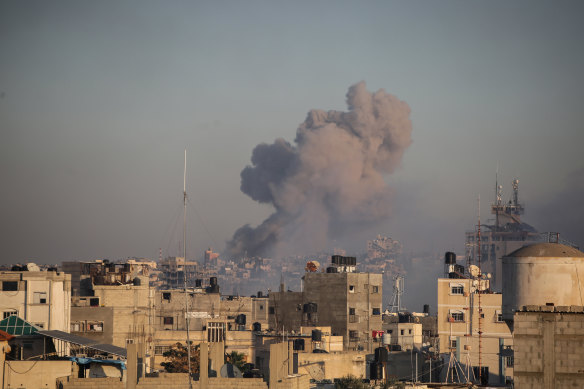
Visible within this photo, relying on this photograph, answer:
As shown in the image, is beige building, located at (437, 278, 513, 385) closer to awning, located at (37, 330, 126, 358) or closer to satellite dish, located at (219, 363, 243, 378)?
satellite dish, located at (219, 363, 243, 378)

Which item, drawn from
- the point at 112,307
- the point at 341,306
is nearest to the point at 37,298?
the point at 112,307

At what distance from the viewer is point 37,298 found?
77375mm

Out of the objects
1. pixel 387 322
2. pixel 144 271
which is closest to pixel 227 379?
pixel 387 322

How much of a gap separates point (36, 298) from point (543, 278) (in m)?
36.1

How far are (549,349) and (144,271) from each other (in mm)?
93550

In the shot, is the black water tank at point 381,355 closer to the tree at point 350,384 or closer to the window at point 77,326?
the tree at point 350,384

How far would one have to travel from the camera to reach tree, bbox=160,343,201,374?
7788 centimetres

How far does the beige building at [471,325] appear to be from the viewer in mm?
79562

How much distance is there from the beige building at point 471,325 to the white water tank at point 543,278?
19.1 meters

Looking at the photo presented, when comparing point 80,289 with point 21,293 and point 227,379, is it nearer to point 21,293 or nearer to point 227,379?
point 21,293

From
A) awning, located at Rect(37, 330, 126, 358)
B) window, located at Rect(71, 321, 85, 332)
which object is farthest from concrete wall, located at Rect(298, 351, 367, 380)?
awning, located at Rect(37, 330, 126, 358)

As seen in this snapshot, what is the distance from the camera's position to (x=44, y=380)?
166 ft

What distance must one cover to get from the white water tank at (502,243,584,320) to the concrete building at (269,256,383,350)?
52.7m

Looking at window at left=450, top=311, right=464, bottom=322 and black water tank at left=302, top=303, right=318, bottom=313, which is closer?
window at left=450, top=311, right=464, bottom=322
